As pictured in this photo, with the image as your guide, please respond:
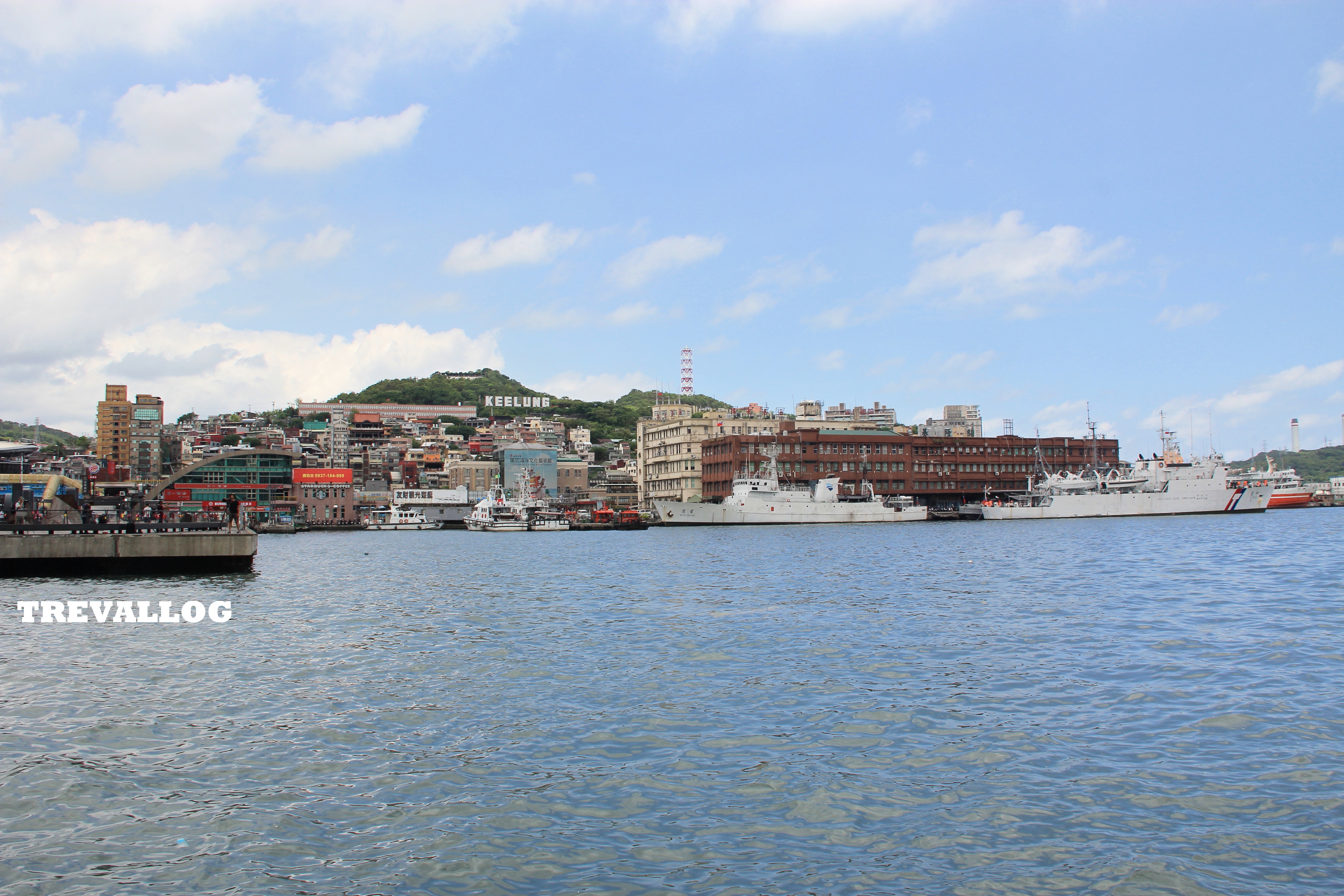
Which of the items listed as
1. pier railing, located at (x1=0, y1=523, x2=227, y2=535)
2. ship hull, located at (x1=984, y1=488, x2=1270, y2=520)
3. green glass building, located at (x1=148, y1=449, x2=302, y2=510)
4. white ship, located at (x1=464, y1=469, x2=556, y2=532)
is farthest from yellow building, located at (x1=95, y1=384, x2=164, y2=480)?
ship hull, located at (x1=984, y1=488, x2=1270, y2=520)

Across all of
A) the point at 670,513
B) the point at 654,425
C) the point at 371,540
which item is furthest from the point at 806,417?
the point at 371,540

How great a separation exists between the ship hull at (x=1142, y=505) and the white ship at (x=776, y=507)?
15.4m

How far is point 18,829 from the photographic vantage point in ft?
27.9

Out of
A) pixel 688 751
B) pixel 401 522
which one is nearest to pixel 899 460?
pixel 401 522

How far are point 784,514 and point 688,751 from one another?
312ft

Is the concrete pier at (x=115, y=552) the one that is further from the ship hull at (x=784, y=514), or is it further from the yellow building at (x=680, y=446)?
the yellow building at (x=680, y=446)

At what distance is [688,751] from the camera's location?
11.0m

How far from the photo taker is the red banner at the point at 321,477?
→ 128 m

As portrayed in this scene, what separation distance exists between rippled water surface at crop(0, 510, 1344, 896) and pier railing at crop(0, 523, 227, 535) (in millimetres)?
12974

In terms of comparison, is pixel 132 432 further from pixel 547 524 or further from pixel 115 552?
pixel 115 552

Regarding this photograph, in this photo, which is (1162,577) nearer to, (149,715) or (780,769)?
(780,769)

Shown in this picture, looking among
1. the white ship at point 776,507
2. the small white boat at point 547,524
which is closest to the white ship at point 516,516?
the small white boat at point 547,524

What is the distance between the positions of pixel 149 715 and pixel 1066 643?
1665 centimetres

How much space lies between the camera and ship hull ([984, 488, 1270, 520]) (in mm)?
106000
